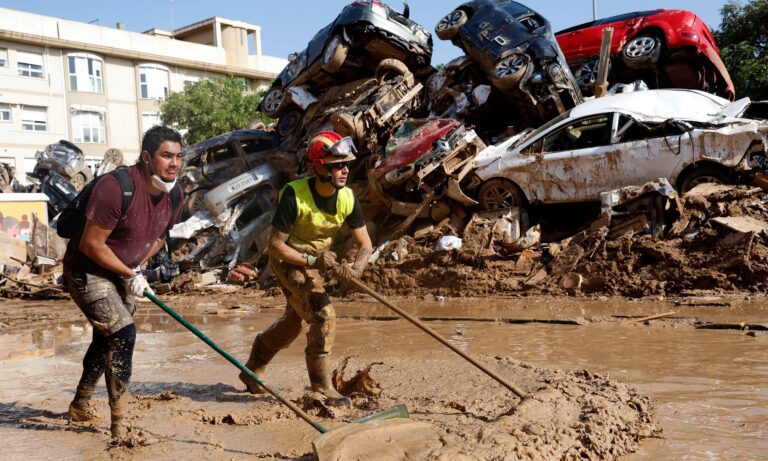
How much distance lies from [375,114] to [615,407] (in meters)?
8.73

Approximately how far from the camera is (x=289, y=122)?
15156 mm

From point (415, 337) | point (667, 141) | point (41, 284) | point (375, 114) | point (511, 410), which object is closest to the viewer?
point (511, 410)

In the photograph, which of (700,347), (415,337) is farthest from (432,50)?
(700,347)

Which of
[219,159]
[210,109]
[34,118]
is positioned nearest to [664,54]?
[219,159]

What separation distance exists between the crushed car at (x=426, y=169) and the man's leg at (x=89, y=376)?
661 centimetres

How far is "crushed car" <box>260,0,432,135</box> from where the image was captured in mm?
13883

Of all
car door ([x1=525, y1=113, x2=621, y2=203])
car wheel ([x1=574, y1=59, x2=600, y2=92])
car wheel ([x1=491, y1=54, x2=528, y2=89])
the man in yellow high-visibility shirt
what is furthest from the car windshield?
the man in yellow high-visibility shirt

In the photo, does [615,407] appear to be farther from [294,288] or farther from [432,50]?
[432,50]

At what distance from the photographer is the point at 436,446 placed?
367 centimetres

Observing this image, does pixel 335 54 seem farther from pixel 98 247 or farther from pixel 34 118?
pixel 34 118

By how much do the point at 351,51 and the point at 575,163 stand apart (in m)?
5.76

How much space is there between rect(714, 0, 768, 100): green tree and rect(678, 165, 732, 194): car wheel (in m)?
10.2

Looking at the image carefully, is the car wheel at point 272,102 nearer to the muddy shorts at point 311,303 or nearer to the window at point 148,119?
the muddy shorts at point 311,303

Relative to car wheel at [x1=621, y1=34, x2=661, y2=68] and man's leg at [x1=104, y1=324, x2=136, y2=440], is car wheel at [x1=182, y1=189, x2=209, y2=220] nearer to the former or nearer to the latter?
car wheel at [x1=621, y1=34, x2=661, y2=68]
